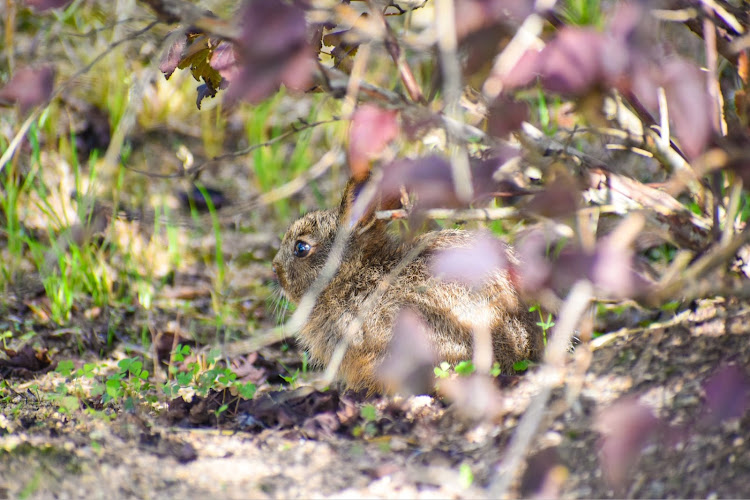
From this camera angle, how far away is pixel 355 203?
3.74 meters

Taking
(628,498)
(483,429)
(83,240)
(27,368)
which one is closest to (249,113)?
(83,240)

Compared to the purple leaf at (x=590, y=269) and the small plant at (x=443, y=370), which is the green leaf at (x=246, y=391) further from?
the purple leaf at (x=590, y=269)

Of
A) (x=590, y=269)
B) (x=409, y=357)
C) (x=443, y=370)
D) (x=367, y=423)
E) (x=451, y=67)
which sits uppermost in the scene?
(x=451, y=67)

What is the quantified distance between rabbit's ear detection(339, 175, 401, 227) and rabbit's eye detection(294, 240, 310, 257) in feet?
1.58

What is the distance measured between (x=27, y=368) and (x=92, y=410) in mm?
915

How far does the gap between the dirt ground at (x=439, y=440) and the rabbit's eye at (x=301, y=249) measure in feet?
3.84

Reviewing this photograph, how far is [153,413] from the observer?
3301 mm

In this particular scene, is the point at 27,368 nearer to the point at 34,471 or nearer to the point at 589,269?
the point at 34,471

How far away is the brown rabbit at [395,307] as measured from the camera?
3.37 meters

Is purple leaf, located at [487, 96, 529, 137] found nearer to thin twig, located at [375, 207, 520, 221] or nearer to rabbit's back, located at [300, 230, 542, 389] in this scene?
thin twig, located at [375, 207, 520, 221]

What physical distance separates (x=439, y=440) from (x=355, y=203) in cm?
131

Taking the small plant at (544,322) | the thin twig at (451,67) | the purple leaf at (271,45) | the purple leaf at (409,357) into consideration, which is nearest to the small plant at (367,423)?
the purple leaf at (409,357)

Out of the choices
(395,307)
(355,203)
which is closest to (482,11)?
(395,307)

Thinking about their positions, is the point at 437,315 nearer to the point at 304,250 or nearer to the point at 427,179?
the point at 304,250
